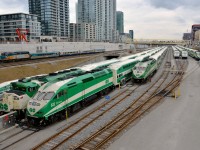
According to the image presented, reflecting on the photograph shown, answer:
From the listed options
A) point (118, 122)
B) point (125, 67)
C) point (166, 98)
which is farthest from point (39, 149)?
point (125, 67)

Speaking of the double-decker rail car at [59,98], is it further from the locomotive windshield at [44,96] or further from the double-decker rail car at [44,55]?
the double-decker rail car at [44,55]

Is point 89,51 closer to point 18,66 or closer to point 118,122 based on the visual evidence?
point 18,66

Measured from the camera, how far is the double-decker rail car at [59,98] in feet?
62.6

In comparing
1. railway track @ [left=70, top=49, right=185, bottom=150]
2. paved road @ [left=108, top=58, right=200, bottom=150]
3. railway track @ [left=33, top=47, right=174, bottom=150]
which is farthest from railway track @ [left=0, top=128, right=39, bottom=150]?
paved road @ [left=108, top=58, right=200, bottom=150]

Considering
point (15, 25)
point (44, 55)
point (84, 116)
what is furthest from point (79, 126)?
point (15, 25)

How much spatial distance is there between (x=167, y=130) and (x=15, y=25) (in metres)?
155

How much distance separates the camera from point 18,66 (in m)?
53.8

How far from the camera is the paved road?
1598cm

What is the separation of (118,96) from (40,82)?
1196 centimetres

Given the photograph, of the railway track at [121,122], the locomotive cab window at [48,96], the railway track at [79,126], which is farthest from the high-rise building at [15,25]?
the locomotive cab window at [48,96]

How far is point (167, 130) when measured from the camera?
18.5 metres

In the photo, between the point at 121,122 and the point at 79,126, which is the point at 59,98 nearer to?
the point at 79,126

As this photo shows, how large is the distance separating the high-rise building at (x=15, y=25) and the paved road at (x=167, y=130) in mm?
140789

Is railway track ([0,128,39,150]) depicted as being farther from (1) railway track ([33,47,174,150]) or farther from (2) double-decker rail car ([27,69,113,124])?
(1) railway track ([33,47,174,150])
